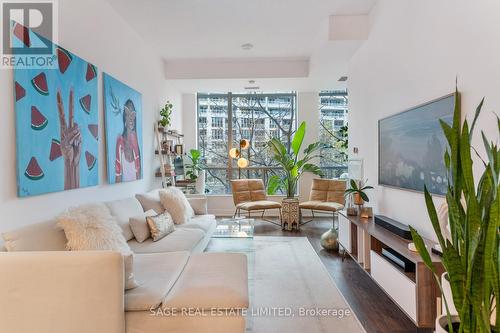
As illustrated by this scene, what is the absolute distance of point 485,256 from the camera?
1097mm

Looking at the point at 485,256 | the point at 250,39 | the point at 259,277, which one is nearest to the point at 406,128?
the point at 485,256

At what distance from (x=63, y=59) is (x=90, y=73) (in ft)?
1.39

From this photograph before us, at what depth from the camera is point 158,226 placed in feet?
9.92

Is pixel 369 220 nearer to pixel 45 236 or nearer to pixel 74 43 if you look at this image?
pixel 45 236

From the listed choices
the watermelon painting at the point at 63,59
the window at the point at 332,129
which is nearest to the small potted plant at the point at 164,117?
the watermelon painting at the point at 63,59

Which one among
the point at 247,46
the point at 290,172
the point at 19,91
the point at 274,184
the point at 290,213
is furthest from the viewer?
the point at 274,184

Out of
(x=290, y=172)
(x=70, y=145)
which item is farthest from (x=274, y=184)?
(x=70, y=145)

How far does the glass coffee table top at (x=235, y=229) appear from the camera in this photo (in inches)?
130

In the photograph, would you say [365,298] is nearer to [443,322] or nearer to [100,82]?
[443,322]

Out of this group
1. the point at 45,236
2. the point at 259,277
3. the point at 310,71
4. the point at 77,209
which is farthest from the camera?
the point at 310,71

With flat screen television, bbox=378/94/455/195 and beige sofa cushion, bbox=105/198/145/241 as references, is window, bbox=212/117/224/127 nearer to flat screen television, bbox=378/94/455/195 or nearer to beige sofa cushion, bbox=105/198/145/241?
beige sofa cushion, bbox=105/198/145/241

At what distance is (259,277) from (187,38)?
11.1 ft

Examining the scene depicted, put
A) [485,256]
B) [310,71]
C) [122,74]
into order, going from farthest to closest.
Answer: [310,71], [122,74], [485,256]

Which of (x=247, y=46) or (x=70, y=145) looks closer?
(x=70, y=145)
